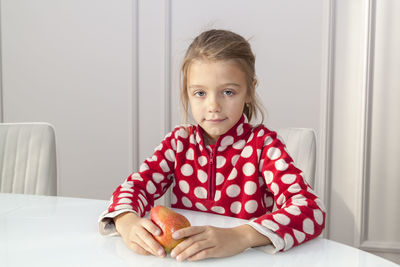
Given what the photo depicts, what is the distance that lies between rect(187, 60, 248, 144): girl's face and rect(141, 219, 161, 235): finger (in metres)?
0.35

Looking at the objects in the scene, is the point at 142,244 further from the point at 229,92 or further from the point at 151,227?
the point at 229,92

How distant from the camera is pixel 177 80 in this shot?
2.45m

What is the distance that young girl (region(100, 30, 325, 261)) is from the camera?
2.63ft

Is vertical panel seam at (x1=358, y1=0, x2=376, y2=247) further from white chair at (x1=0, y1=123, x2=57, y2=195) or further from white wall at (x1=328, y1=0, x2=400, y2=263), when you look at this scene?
white chair at (x1=0, y1=123, x2=57, y2=195)

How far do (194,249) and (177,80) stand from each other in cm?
191

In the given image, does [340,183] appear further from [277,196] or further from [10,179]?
[10,179]

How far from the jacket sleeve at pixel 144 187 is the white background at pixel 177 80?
1.34 meters

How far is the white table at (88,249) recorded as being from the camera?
60cm

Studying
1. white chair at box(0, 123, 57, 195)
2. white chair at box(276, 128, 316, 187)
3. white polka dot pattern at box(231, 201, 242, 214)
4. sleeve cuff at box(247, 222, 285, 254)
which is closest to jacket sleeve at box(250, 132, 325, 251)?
sleeve cuff at box(247, 222, 285, 254)

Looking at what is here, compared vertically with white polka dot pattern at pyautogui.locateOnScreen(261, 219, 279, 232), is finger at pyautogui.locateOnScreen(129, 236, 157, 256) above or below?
below

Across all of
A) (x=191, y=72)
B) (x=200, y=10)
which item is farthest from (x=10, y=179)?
(x=200, y=10)

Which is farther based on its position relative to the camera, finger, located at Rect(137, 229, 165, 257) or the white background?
the white background

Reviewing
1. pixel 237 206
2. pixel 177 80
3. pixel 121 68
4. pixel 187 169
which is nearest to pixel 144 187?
pixel 187 169

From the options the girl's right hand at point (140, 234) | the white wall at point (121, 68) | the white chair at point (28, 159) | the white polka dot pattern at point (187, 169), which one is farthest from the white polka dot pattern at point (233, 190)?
the white wall at point (121, 68)
